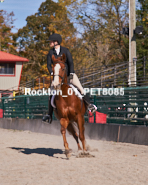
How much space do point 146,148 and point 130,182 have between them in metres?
5.60

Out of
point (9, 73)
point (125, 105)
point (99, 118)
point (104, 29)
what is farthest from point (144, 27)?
point (9, 73)

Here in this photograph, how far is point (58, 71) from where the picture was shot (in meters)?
9.20

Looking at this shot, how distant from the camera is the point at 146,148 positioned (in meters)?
11.8

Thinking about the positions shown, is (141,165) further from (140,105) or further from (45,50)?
(45,50)

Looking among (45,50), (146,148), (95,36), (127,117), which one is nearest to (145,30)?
(95,36)

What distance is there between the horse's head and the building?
119ft

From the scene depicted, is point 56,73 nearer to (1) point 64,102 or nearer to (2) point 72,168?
(1) point 64,102

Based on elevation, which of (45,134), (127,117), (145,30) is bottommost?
(45,134)

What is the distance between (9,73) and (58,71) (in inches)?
1498

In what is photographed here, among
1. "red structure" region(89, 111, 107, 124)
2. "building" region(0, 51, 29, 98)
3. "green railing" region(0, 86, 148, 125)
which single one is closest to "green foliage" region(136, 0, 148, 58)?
"green railing" region(0, 86, 148, 125)

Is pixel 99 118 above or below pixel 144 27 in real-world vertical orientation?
below

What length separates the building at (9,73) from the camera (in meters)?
45.6

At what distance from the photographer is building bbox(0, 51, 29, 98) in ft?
149

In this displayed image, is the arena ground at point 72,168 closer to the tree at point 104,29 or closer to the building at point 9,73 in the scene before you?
the tree at point 104,29
